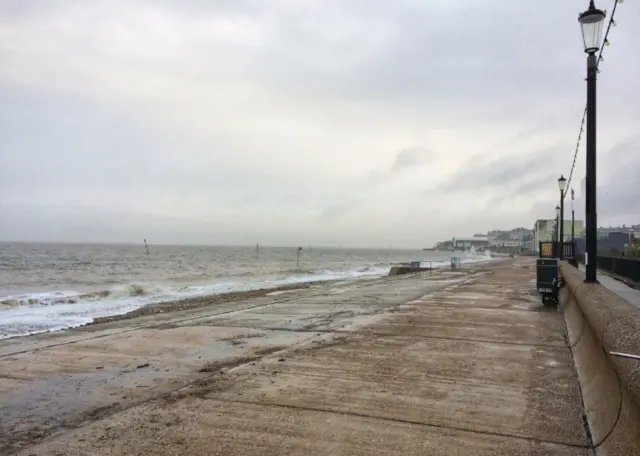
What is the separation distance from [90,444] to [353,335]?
6.11m

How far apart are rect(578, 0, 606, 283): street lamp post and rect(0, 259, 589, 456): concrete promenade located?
69.1 inches

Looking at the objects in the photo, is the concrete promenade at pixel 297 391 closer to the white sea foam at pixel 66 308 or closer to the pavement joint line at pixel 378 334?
the pavement joint line at pixel 378 334

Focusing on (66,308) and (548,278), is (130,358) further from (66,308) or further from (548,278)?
(66,308)

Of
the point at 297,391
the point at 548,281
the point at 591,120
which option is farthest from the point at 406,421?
the point at 548,281

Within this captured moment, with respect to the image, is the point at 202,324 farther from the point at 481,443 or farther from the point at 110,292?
the point at 110,292

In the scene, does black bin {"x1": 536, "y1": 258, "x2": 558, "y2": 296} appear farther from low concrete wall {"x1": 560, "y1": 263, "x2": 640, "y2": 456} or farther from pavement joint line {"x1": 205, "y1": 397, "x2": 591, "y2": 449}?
pavement joint line {"x1": 205, "y1": 397, "x2": 591, "y2": 449}

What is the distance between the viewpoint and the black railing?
16.2 meters

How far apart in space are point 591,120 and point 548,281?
665 cm

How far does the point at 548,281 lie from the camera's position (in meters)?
15.2

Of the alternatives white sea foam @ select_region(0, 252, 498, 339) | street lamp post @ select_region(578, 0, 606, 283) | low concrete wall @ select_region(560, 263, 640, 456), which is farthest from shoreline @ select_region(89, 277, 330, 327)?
low concrete wall @ select_region(560, 263, 640, 456)

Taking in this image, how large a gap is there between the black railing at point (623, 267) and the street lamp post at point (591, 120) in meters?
7.50

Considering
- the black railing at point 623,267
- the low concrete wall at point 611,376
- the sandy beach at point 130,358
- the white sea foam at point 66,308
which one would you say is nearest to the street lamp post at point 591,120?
the low concrete wall at point 611,376

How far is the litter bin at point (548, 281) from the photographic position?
49.7 ft

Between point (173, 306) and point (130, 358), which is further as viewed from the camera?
point (173, 306)
